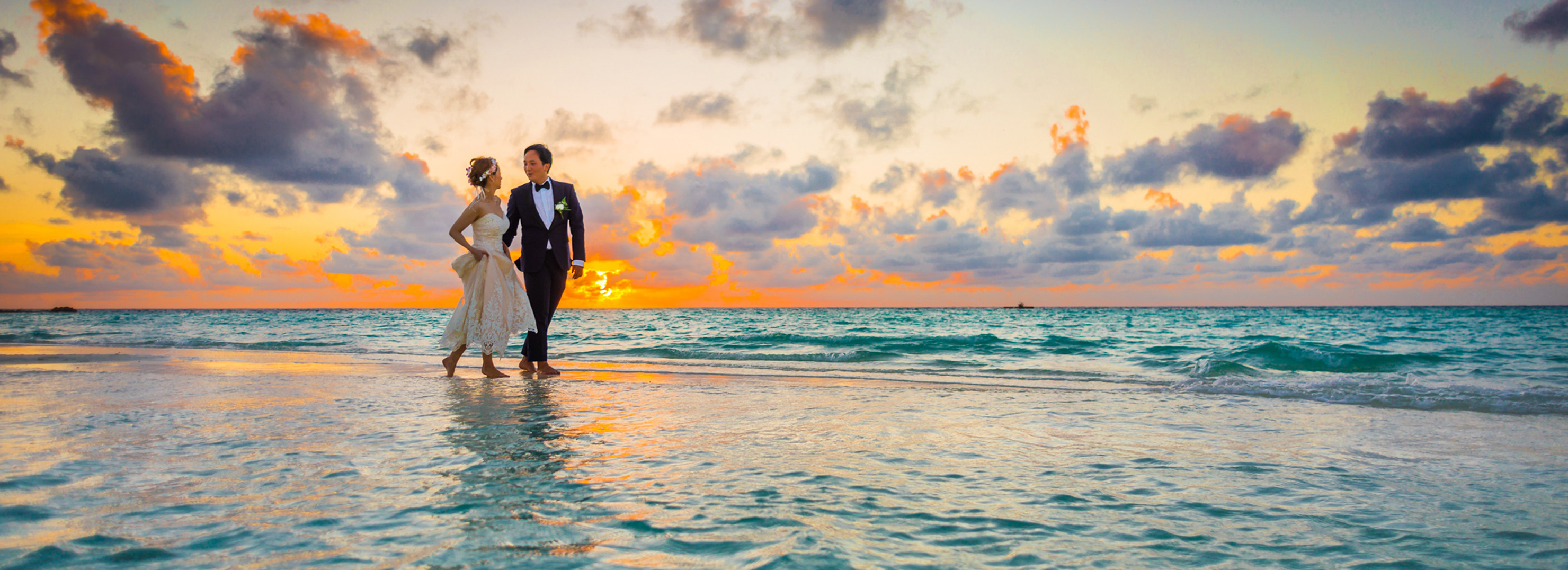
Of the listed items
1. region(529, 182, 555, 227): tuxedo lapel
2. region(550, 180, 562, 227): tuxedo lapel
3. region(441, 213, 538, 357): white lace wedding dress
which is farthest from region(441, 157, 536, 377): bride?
region(550, 180, 562, 227): tuxedo lapel

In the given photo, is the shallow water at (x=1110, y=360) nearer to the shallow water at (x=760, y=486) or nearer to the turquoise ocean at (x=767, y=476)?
the turquoise ocean at (x=767, y=476)

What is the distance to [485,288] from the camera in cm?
645

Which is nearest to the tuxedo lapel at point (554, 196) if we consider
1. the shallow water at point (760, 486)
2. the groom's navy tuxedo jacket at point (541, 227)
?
the groom's navy tuxedo jacket at point (541, 227)

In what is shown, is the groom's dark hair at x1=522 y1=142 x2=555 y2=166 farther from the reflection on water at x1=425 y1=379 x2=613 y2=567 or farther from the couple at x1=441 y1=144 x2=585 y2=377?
the reflection on water at x1=425 y1=379 x2=613 y2=567

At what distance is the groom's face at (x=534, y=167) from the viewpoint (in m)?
6.78

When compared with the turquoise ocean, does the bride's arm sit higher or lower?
higher

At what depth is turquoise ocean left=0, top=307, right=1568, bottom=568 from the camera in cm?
176

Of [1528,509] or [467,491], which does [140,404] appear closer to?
[467,491]

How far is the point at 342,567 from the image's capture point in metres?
1.57

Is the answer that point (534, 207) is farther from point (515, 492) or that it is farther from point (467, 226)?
point (515, 492)

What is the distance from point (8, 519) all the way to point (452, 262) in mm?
4792

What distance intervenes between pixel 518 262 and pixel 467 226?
0.77 meters

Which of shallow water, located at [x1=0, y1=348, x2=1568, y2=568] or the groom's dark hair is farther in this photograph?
the groom's dark hair

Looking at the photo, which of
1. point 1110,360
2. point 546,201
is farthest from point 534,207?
point 1110,360
